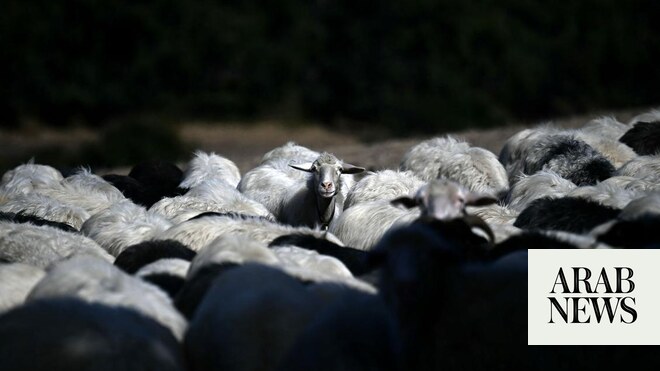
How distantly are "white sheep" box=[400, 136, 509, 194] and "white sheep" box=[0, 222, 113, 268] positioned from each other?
13.4 feet

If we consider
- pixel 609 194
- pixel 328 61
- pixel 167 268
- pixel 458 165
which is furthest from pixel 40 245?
pixel 328 61

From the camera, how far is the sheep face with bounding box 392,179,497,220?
6129 millimetres

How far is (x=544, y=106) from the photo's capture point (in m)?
36.1

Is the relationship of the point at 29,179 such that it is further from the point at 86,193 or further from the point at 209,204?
the point at 209,204

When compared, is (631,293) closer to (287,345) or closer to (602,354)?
(602,354)

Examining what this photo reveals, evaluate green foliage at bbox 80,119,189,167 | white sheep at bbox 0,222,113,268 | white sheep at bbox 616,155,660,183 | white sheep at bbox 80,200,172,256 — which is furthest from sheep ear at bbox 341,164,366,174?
green foliage at bbox 80,119,189,167

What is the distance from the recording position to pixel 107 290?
579 cm

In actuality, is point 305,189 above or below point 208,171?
below

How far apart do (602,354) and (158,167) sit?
27.0 ft

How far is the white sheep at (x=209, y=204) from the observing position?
9.59 meters

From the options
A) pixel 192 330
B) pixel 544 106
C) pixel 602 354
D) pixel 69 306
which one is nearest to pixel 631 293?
pixel 602 354

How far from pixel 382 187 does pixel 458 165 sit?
1262 millimetres

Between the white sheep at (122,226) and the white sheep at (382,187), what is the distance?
1956 millimetres

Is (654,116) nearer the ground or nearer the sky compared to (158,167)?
nearer the sky
